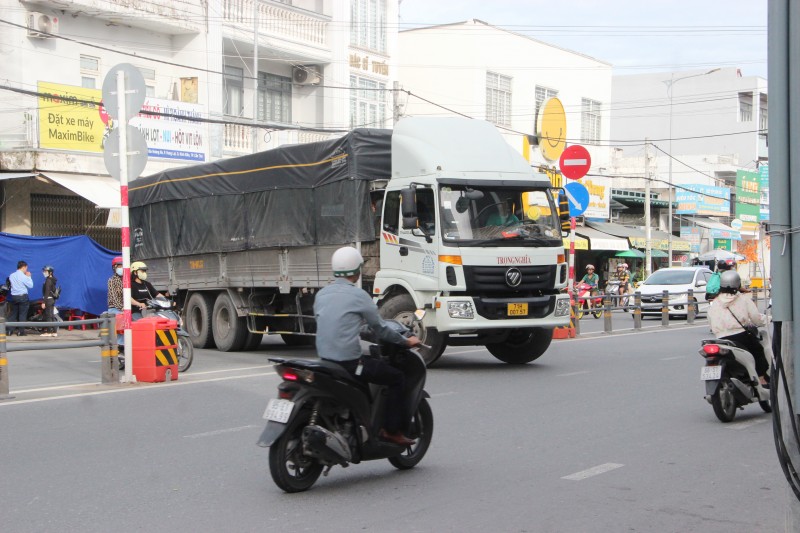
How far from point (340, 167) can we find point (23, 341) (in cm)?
946

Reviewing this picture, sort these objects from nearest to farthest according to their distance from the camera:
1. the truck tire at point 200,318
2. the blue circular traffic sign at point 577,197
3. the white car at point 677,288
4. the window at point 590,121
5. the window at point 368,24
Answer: the truck tire at point 200,318 → the blue circular traffic sign at point 577,197 → the white car at point 677,288 → the window at point 368,24 → the window at point 590,121

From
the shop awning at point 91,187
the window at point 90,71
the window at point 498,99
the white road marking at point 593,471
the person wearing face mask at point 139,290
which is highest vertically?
the window at point 498,99

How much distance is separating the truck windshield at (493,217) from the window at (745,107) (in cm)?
5583

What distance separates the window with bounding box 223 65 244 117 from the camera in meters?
29.6

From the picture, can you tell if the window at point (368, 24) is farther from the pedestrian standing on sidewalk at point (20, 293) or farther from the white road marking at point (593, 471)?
the white road marking at point (593, 471)

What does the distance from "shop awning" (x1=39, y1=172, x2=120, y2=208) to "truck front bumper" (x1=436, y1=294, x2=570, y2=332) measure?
1233 cm

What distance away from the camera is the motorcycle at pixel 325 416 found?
6.60 m

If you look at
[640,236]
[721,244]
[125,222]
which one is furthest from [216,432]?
[721,244]

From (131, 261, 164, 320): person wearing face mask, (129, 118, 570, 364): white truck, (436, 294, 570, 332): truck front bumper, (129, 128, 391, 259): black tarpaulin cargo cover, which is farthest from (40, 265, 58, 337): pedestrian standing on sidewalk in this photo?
(436, 294, 570, 332): truck front bumper

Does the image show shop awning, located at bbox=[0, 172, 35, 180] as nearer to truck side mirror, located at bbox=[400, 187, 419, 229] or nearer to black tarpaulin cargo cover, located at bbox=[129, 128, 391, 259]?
black tarpaulin cargo cover, located at bbox=[129, 128, 391, 259]

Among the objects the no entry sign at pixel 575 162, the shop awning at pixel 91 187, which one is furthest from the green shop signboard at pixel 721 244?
the shop awning at pixel 91 187

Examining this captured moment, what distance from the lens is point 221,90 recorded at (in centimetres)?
2819

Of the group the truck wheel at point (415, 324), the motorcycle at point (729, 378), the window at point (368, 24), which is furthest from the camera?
the window at point (368, 24)

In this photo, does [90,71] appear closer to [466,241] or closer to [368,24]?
[368,24]
